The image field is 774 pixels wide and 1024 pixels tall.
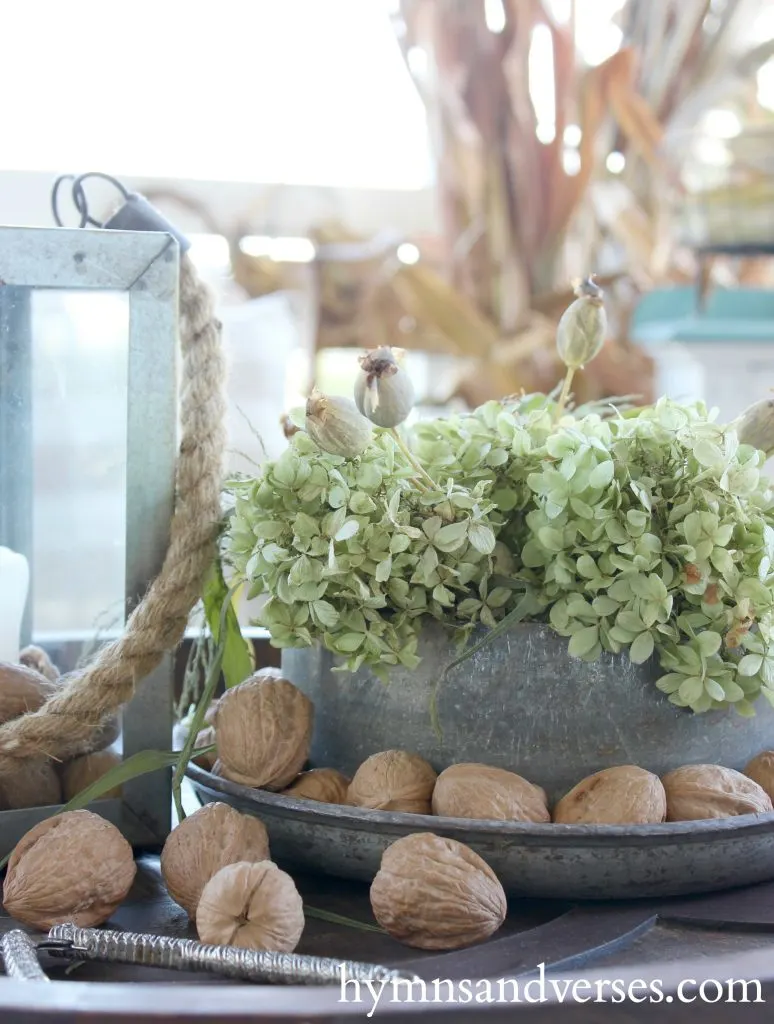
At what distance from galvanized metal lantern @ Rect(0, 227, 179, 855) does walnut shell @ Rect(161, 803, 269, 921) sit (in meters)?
0.09

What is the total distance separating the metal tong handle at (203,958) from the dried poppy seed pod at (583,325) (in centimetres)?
29

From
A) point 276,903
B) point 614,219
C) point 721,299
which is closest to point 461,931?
point 276,903

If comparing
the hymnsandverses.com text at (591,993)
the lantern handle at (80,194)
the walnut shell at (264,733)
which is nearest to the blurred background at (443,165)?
the lantern handle at (80,194)

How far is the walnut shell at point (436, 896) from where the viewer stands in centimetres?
38

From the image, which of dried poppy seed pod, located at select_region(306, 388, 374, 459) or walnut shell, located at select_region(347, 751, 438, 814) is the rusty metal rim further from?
dried poppy seed pod, located at select_region(306, 388, 374, 459)

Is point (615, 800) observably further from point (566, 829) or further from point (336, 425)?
point (336, 425)

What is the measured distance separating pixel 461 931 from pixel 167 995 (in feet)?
0.47

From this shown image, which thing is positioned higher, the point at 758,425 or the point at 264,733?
the point at 758,425

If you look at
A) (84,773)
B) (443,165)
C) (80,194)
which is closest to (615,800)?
(84,773)

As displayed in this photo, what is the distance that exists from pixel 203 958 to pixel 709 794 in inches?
8.1

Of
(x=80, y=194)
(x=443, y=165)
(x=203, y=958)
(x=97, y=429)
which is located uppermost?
(x=443, y=165)

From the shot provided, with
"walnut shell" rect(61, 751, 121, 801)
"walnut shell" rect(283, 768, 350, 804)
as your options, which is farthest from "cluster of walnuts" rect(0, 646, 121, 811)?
"walnut shell" rect(283, 768, 350, 804)

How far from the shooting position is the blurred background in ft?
5.97

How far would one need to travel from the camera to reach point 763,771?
1.57ft
